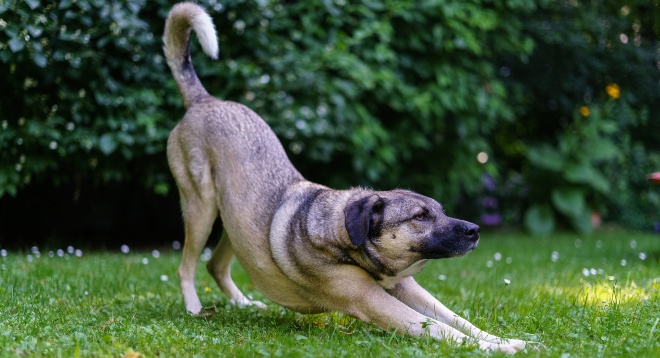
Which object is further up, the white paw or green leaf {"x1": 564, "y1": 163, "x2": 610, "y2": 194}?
the white paw

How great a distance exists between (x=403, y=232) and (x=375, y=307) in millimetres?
417

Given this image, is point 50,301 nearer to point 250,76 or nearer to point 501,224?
point 250,76

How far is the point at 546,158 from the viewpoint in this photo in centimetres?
1063

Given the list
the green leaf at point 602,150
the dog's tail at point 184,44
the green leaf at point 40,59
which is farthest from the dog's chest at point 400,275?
the green leaf at point 602,150

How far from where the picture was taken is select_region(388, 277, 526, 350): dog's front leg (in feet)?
12.4

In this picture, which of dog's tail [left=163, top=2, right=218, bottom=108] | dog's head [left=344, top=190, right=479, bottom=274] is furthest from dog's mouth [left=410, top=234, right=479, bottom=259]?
dog's tail [left=163, top=2, right=218, bottom=108]

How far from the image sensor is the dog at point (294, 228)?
12.7 feet

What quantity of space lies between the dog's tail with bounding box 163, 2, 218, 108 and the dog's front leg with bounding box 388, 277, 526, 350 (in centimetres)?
206

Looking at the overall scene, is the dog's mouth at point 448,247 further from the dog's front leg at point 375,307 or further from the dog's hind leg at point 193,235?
the dog's hind leg at point 193,235

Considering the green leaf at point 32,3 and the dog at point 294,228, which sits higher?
the green leaf at point 32,3

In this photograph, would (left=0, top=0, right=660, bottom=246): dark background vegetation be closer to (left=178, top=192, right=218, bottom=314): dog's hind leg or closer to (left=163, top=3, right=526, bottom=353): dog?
(left=163, top=3, right=526, bottom=353): dog

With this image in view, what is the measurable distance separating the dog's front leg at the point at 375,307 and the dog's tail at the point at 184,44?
1.93 metres

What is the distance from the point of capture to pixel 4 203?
848 cm

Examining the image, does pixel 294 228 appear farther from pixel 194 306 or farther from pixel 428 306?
pixel 194 306
